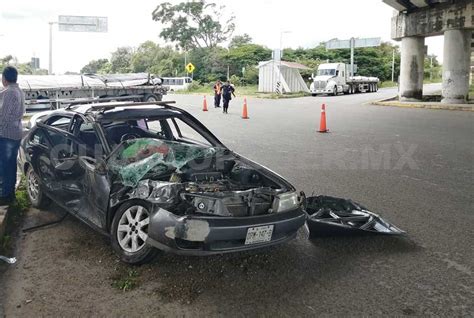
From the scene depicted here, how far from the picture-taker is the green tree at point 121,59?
100269 mm

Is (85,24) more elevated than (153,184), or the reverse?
(85,24)

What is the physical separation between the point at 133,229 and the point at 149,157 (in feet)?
2.62

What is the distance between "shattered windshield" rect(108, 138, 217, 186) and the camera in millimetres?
4356

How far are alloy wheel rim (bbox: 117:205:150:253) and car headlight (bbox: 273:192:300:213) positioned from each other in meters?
1.13

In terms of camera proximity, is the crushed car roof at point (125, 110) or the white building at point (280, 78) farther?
the white building at point (280, 78)

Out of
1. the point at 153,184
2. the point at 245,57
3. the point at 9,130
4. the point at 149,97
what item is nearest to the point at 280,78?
the point at 245,57

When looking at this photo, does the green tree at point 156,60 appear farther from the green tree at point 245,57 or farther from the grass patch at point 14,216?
the grass patch at point 14,216

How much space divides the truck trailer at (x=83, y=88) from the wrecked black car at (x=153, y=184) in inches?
385

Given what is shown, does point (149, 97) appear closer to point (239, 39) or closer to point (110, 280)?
point (110, 280)

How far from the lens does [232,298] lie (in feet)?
11.9

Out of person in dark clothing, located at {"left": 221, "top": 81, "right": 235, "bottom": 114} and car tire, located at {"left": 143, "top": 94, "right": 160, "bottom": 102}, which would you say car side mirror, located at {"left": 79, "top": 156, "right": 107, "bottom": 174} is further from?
person in dark clothing, located at {"left": 221, "top": 81, "right": 235, "bottom": 114}

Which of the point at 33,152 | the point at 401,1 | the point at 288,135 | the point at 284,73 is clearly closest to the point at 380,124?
the point at 288,135

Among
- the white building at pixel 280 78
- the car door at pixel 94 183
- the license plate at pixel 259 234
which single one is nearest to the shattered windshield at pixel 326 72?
the white building at pixel 280 78

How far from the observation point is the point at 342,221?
497 cm
